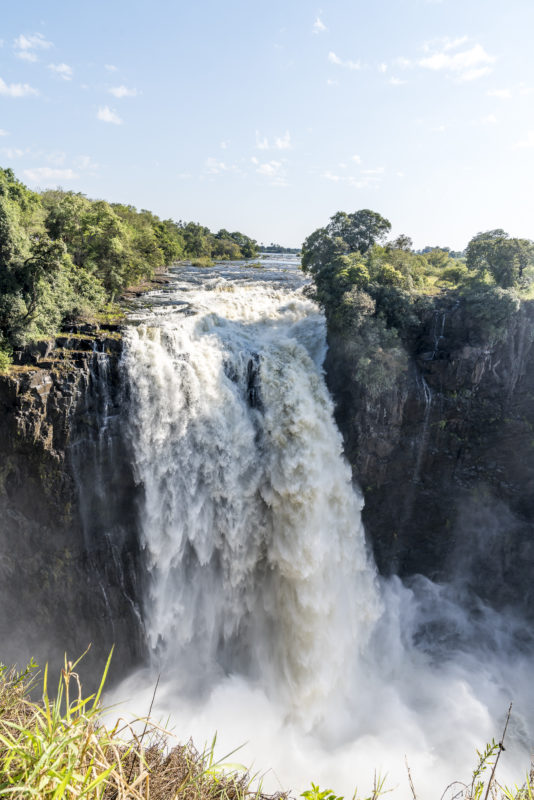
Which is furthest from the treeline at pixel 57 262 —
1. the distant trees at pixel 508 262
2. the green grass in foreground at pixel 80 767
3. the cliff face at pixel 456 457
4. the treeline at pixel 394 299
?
the distant trees at pixel 508 262

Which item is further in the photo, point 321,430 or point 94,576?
point 321,430

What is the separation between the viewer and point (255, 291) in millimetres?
27703

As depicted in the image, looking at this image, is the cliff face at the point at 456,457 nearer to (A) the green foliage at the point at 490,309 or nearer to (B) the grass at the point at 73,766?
(A) the green foliage at the point at 490,309

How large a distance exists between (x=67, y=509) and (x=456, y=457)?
727 inches

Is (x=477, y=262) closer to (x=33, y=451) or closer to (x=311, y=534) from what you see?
(x=311, y=534)

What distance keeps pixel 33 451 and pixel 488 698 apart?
816 inches

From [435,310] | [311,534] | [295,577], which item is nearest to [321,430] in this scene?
[311,534]

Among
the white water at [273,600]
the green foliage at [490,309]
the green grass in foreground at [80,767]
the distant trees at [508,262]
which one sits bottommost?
the white water at [273,600]

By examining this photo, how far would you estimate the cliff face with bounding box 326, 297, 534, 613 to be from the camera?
68.6ft

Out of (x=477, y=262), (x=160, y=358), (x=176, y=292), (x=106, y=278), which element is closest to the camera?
(x=160, y=358)

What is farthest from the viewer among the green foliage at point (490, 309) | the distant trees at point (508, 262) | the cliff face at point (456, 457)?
the distant trees at point (508, 262)

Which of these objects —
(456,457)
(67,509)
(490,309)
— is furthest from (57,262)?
(456,457)

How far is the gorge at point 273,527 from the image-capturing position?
51.1ft

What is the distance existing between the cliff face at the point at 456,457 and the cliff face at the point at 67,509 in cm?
1049
